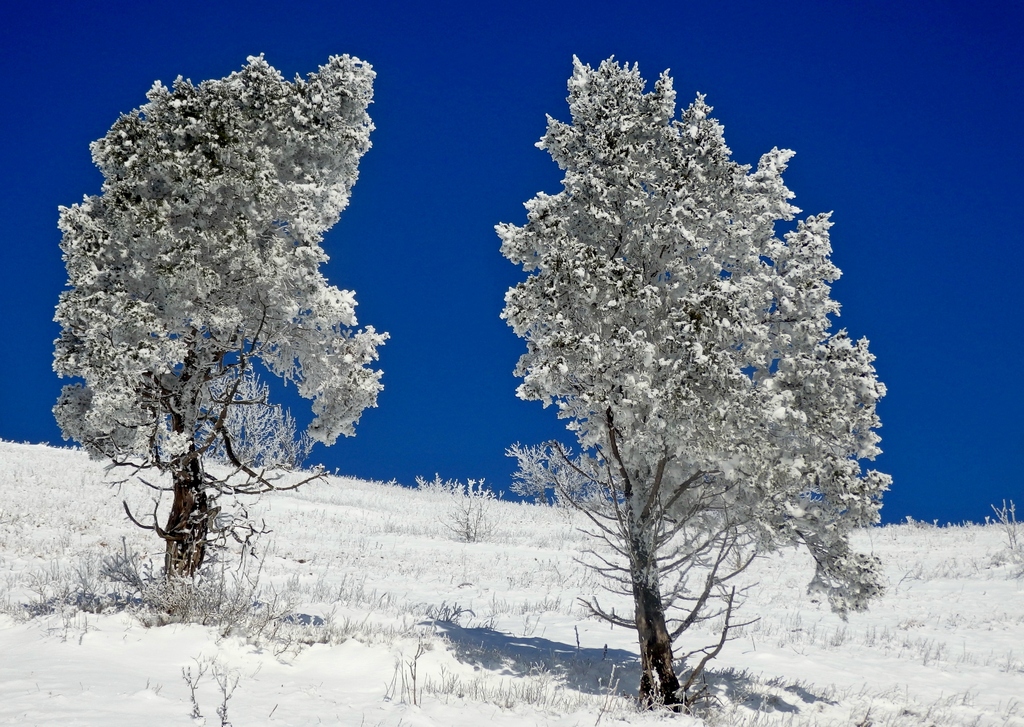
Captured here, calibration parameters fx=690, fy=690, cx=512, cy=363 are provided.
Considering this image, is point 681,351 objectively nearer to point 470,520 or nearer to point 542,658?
point 542,658

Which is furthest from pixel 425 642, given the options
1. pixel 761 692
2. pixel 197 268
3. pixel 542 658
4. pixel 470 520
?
pixel 470 520

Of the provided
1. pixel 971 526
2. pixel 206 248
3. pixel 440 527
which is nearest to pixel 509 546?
pixel 440 527

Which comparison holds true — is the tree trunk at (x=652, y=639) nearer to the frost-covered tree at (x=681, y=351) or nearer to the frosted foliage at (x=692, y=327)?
the frost-covered tree at (x=681, y=351)

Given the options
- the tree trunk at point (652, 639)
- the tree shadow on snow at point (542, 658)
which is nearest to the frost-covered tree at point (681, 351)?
the tree trunk at point (652, 639)

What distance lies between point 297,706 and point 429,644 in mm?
3028

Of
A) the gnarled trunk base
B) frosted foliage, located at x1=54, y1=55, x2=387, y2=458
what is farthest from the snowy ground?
frosted foliage, located at x1=54, y1=55, x2=387, y2=458

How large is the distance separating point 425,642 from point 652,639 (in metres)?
3.09

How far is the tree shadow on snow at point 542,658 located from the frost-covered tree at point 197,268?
13.3 ft

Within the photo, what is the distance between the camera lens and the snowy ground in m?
6.88

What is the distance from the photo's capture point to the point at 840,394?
1019cm

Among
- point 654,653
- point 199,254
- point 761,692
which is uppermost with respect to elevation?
point 199,254

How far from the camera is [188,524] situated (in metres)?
9.79

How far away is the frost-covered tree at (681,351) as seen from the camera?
8289 millimetres

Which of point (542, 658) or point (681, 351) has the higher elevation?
point (681, 351)
